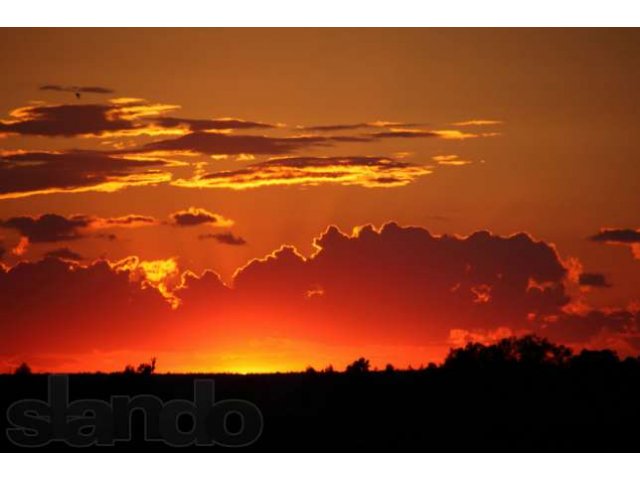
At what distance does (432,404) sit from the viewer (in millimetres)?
68000

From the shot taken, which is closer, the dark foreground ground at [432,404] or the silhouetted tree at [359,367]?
the dark foreground ground at [432,404]

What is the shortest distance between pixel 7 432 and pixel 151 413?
7.27m

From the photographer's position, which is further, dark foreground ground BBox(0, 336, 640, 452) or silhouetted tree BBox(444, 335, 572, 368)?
silhouetted tree BBox(444, 335, 572, 368)

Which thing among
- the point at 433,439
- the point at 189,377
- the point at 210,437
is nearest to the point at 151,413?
the point at 210,437

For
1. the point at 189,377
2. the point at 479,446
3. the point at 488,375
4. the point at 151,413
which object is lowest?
the point at 479,446

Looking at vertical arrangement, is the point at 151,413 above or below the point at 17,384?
below

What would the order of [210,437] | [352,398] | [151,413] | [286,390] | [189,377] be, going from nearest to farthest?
[210,437]
[151,413]
[352,398]
[286,390]
[189,377]

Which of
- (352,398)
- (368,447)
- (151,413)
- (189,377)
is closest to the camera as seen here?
(368,447)

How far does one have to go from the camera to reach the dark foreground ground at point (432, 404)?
182ft

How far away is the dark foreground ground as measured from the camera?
55.5m

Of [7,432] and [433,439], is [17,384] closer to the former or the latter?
[7,432]

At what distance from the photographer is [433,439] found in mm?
55812

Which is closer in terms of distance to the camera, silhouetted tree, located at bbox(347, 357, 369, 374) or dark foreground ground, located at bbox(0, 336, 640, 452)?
dark foreground ground, located at bbox(0, 336, 640, 452)

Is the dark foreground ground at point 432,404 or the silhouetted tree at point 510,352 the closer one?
the dark foreground ground at point 432,404
